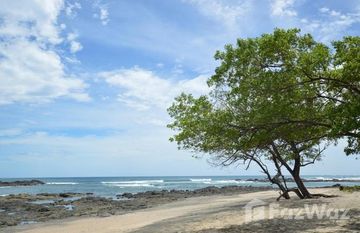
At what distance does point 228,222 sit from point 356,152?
5.32 metres

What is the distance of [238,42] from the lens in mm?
11414

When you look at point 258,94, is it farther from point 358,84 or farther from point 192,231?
point 192,231

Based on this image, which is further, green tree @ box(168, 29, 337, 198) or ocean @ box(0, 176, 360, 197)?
ocean @ box(0, 176, 360, 197)

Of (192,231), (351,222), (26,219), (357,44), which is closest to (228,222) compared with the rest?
(192,231)

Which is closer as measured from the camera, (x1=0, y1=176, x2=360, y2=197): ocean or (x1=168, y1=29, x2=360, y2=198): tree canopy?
(x1=168, y1=29, x2=360, y2=198): tree canopy

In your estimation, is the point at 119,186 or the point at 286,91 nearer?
the point at 286,91

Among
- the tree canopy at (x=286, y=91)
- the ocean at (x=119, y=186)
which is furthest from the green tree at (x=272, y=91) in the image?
the ocean at (x=119, y=186)

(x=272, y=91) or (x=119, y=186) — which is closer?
(x=272, y=91)

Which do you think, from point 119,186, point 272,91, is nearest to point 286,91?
point 272,91

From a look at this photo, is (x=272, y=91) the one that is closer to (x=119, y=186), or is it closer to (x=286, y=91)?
(x=286, y=91)

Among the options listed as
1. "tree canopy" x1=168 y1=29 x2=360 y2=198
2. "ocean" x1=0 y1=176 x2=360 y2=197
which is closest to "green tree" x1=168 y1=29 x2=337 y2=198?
"tree canopy" x1=168 y1=29 x2=360 y2=198

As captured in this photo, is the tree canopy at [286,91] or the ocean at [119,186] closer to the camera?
the tree canopy at [286,91]

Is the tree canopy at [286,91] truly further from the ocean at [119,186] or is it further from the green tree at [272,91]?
the ocean at [119,186]

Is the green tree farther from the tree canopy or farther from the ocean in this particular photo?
the ocean
